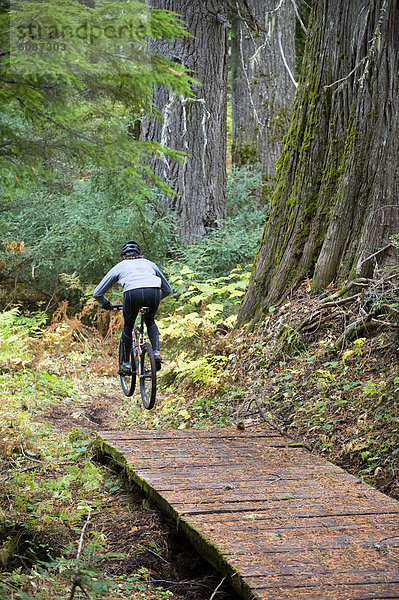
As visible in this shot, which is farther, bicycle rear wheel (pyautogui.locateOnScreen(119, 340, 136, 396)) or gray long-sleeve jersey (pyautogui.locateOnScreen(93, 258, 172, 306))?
bicycle rear wheel (pyautogui.locateOnScreen(119, 340, 136, 396))

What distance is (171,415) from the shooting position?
7.62 m

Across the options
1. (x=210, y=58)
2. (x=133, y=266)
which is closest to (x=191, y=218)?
(x=210, y=58)

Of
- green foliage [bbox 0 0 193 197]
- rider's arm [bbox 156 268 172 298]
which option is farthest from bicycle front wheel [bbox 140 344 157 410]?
green foliage [bbox 0 0 193 197]

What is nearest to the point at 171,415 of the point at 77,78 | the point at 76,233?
the point at 77,78

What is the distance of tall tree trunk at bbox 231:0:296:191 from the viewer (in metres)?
14.9

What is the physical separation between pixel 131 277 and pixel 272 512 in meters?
4.14

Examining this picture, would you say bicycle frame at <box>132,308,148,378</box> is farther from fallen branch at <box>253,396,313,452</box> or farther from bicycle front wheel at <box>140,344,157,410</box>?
fallen branch at <box>253,396,313,452</box>

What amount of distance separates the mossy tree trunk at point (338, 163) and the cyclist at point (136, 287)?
131cm

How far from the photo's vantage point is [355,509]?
3.93 metres

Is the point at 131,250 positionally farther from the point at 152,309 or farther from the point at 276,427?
the point at 276,427

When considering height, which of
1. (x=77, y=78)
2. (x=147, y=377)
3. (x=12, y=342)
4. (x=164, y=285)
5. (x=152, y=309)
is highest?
(x=77, y=78)

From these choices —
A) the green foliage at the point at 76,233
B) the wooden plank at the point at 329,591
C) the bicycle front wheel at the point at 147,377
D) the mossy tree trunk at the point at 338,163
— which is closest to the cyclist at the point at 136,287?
the bicycle front wheel at the point at 147,377

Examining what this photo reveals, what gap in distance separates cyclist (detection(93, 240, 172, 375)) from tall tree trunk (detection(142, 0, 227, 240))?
472cm

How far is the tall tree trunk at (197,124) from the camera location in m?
12.3
